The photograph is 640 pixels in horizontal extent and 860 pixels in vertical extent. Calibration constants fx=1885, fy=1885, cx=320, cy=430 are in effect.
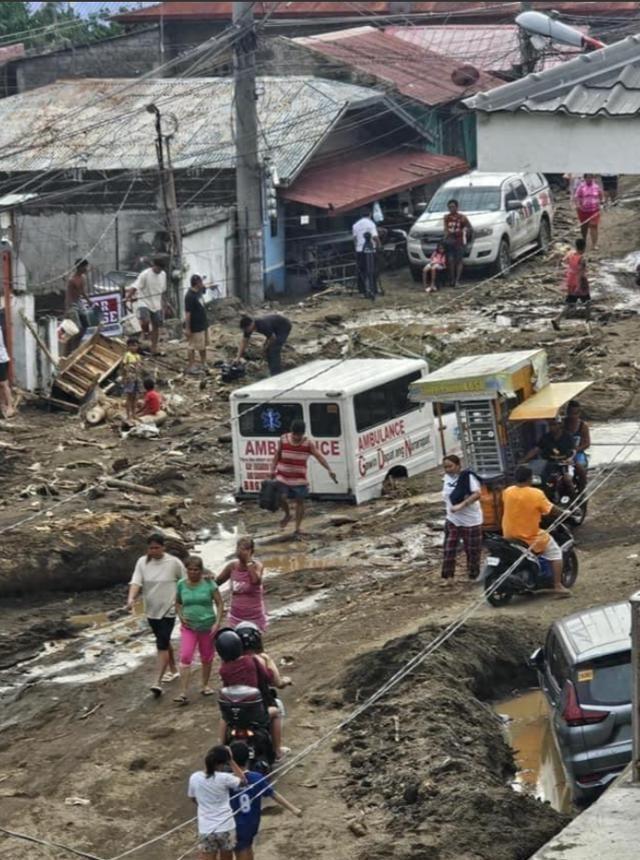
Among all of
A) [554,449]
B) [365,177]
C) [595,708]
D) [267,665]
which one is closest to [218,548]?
[554,449]

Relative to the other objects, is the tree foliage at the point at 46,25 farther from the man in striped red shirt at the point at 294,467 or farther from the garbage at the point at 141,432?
the man in striped red shirt at the point at 294,467

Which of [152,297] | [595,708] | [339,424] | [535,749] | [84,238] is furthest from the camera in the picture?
[84,238]

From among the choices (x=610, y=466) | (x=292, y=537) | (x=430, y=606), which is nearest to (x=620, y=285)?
(x=610, y=466)

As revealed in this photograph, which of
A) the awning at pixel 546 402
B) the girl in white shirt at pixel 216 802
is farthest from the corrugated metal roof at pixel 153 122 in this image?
the girl in white shirt at pixel 216 802

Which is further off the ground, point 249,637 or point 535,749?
point 249,637

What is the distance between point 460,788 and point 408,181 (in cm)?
3042

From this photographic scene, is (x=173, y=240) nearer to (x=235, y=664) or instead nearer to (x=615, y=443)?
(x=615, y=443)

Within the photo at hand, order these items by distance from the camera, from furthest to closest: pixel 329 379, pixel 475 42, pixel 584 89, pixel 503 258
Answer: pixel 475 42 < pixel 503 258 < pixel 329 379 < pixel 584 89

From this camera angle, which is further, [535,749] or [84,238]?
[84,238]

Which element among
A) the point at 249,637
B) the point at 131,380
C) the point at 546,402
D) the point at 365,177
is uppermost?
the point at 365,177

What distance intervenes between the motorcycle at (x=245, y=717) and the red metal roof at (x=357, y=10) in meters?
47.6

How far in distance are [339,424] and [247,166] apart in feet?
43.9

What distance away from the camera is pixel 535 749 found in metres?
15.6

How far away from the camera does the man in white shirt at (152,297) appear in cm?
3138
